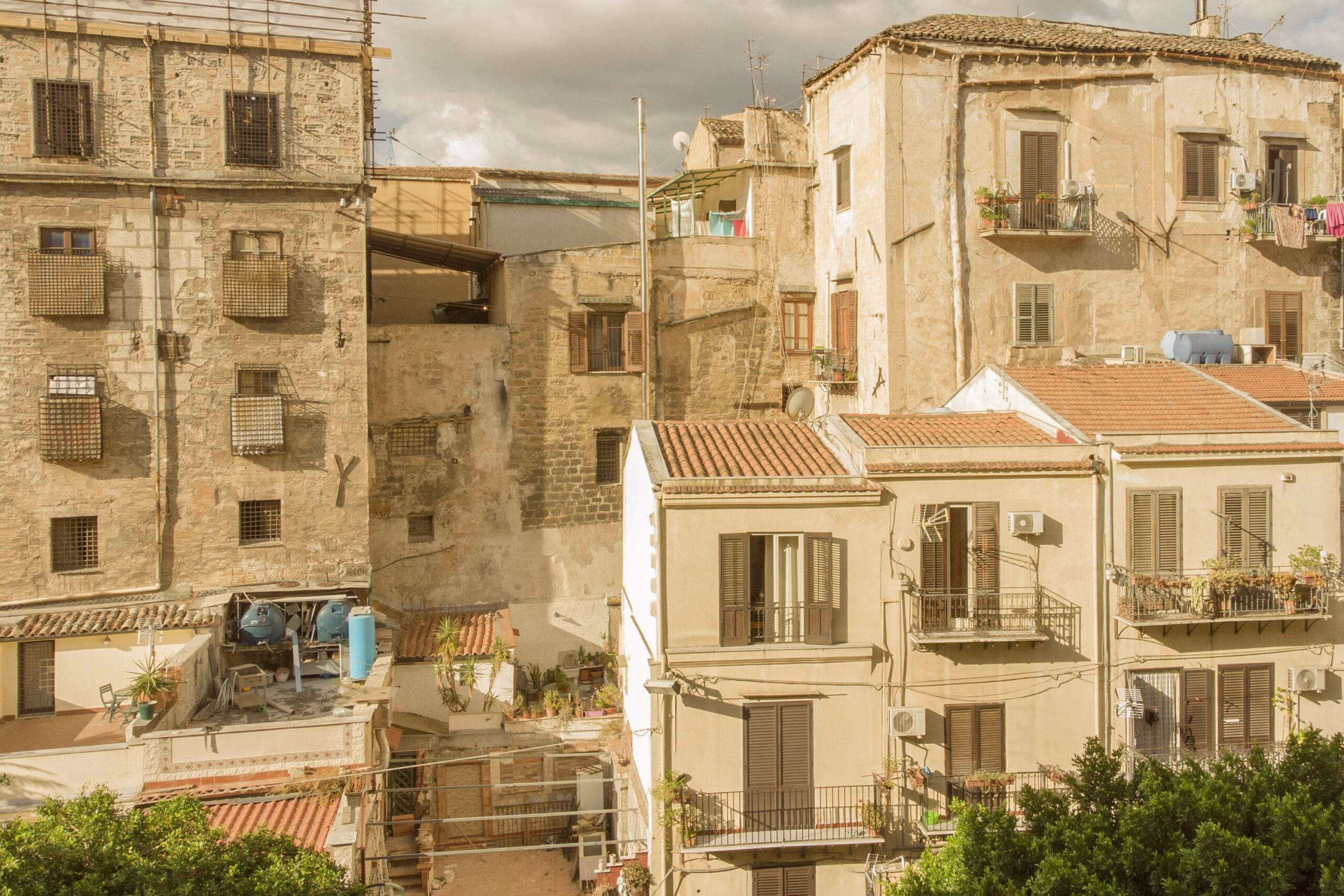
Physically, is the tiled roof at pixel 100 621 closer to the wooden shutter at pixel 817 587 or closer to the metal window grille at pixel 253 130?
the metal window grille at pixel 253 130

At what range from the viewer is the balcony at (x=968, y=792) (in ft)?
54.7

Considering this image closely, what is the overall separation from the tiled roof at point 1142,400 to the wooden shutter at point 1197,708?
4.18m

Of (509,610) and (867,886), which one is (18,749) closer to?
(509,610)

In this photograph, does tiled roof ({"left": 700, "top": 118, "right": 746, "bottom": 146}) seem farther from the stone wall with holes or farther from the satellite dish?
the stone wall with holes

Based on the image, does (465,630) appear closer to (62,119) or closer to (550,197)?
(550,197)

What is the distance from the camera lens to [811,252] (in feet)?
92.5

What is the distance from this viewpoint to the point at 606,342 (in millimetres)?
26969

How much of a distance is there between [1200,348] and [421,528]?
18897 millimetres

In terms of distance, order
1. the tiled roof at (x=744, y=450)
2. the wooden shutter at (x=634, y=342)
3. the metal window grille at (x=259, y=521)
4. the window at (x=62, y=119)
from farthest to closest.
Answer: the wooden shutter at (x=634, y=342)
the metal window grille at (x=259, y=521)
the window at (x=62, y=119)
the tiled roof at (x=744, y=450)

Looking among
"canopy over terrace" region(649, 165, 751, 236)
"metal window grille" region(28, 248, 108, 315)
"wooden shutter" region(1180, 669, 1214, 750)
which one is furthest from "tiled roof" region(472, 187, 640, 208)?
"wooden shutter" region(1180, 669, 1214, 750)

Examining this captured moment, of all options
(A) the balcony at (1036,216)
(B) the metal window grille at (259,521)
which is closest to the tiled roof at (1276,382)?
(A) the balcony at (1036,216)

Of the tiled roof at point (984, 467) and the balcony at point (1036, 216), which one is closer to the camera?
the tiled roof at point (984, 467)

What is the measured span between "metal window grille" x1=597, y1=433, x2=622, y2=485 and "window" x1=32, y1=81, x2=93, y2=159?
13120 millimetres

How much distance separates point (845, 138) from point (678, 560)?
45.9 ft
